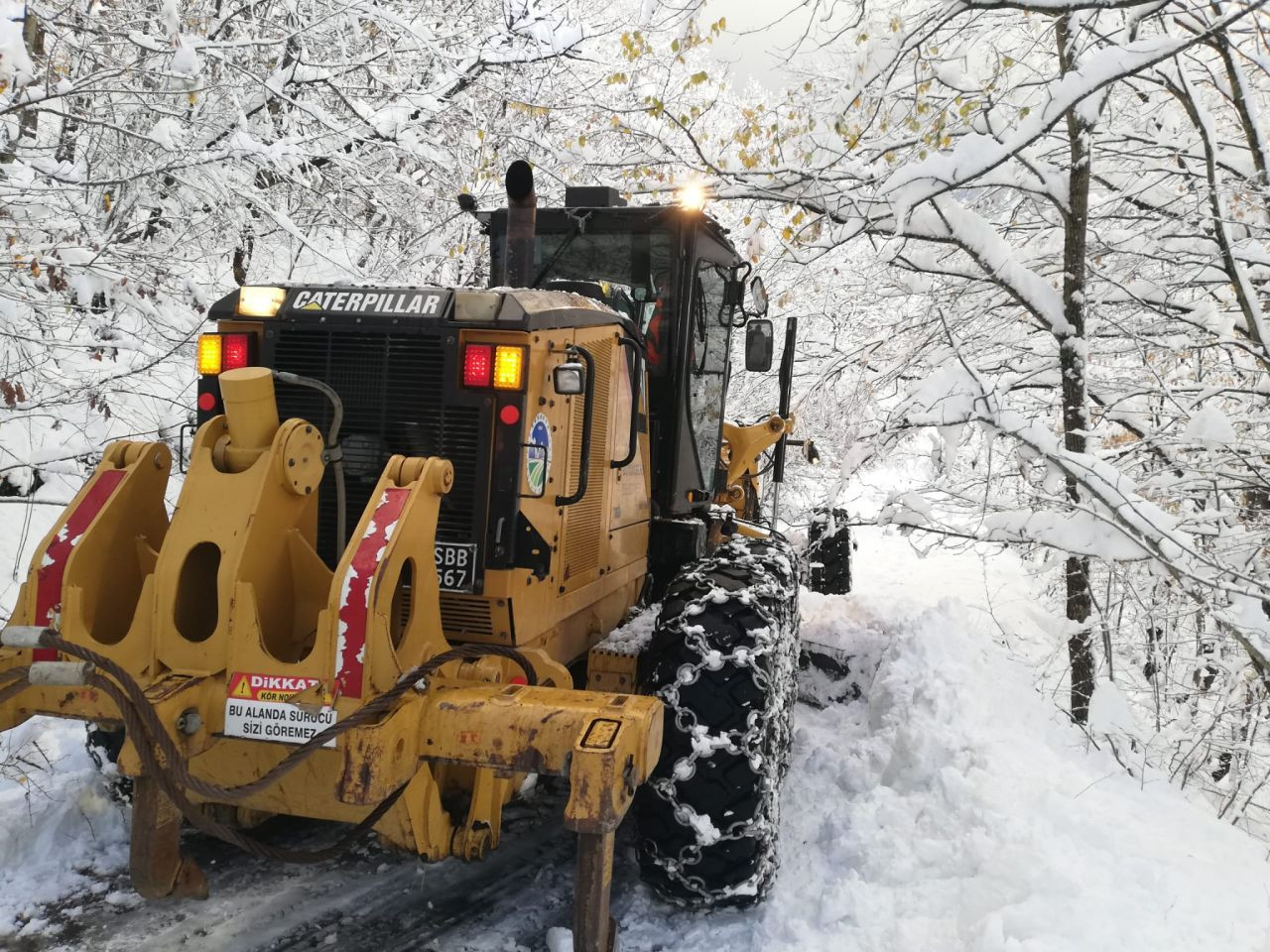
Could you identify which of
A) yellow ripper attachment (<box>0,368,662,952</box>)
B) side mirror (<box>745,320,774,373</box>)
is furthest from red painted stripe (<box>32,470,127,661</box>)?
side mirror (<box>745,320,774,373</box>)

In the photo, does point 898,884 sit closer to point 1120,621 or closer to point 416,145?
point 1120,621

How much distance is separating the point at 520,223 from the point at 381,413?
0.99 m

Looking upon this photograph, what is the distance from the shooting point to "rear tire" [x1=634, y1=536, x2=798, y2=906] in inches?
132

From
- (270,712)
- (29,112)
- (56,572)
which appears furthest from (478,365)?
(29,112)

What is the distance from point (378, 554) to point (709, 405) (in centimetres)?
297

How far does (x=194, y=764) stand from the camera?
2.87 metres

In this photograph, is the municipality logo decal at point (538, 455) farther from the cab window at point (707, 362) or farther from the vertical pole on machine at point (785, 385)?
the vertical pole on machine at point (785, 385)

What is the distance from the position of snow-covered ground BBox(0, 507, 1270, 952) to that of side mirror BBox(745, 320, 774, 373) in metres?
1.99

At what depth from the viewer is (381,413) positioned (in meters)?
3.36

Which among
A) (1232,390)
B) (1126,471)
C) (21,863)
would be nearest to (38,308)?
(21,863)

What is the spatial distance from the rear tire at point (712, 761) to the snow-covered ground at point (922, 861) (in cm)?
23

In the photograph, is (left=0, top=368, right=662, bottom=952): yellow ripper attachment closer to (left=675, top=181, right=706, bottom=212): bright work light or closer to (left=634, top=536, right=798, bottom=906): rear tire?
(left=634, top=536, right=798, bottom=906): rear tire

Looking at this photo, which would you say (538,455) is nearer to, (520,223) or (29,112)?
(520,223)

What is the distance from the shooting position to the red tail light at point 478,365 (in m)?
3.21
